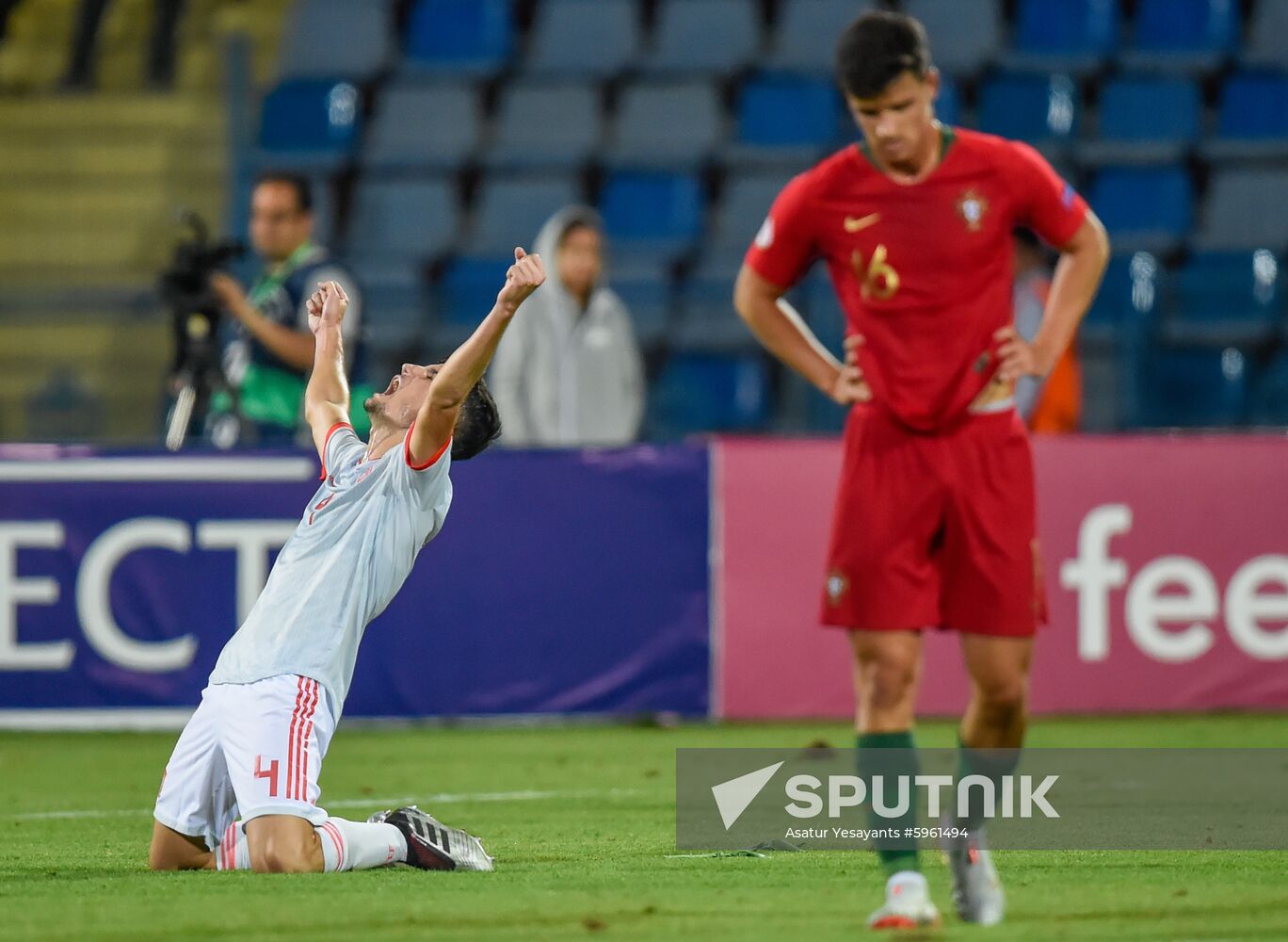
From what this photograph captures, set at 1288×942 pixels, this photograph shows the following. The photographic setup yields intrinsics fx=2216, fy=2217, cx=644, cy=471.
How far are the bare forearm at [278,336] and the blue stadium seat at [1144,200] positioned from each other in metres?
6.34

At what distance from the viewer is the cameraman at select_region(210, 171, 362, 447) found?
9.66m

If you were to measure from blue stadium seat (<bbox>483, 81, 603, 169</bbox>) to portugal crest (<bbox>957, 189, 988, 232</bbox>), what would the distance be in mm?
10065

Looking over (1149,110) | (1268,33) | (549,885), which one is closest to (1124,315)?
(1149,110)

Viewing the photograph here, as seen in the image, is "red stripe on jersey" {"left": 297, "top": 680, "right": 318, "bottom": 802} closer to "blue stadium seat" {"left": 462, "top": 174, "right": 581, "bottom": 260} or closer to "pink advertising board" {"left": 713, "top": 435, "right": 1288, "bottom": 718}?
"pink advertising board" {"left": 713, "top": 435, "right": 1288, "bottom": 718}

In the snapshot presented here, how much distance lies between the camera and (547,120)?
15172 mm

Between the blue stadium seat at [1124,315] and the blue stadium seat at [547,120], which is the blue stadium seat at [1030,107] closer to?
the blue stadium seat at [547,120]

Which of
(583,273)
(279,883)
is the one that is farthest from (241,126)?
(279,883)

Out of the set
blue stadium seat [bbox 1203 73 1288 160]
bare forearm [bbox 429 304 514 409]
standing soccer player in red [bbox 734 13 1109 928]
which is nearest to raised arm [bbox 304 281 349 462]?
bare forearm [bbox 429 304 514 409]

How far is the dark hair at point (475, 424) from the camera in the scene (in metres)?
6.26

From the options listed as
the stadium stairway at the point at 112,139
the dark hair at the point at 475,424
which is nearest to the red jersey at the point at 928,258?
the dark hair at the point at 475,424

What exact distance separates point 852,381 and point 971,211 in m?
0.47

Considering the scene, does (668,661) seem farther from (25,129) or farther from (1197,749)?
(25,129)

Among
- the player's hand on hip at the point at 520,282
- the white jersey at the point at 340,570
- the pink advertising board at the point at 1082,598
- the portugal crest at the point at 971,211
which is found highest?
the portugal crest at the point at 971,211

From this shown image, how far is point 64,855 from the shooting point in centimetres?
632
